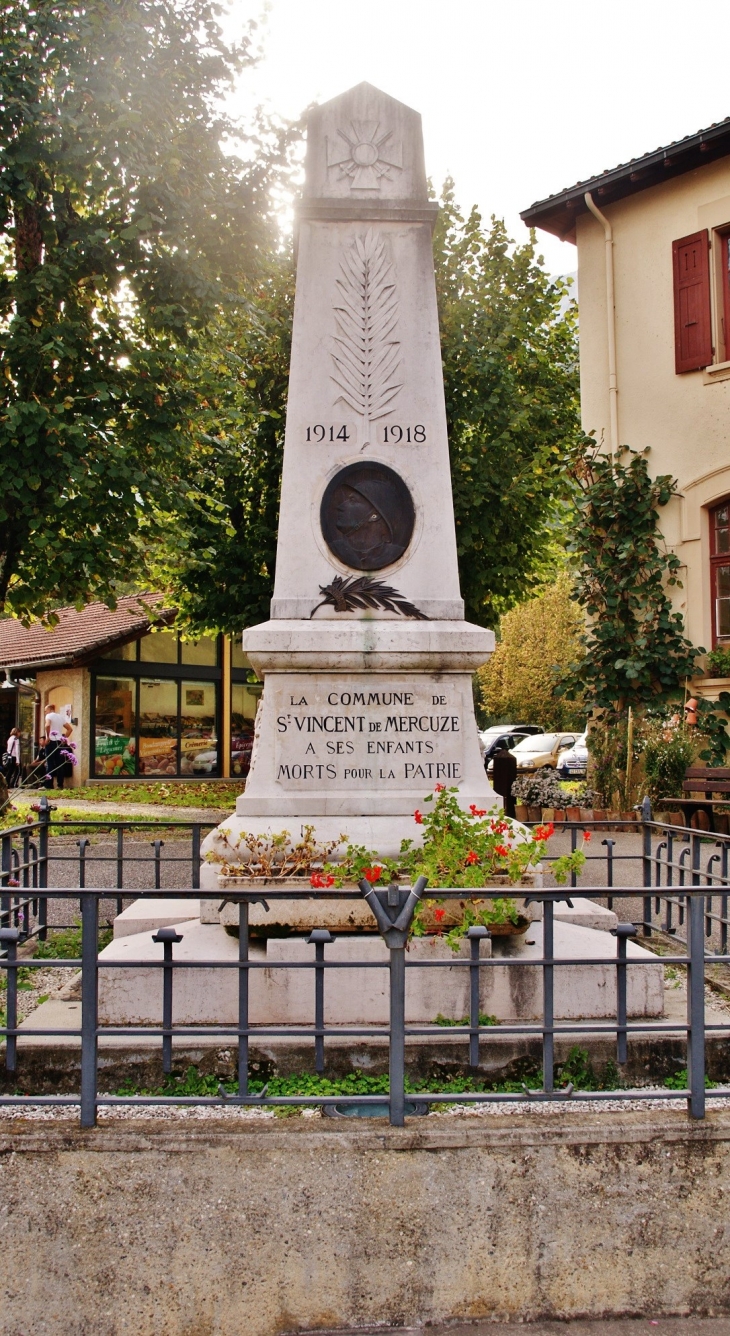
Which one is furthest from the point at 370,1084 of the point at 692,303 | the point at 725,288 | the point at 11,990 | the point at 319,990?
the point at 725,288

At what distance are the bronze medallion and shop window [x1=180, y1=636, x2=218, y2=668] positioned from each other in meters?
22.8

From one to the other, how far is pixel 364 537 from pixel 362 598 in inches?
13.9

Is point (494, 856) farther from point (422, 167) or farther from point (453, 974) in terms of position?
point (422, 167)

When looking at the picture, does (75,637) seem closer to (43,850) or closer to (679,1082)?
(43,850)

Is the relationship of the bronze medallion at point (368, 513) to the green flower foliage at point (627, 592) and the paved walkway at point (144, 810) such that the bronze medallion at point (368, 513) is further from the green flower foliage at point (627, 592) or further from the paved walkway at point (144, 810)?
the paved walkway at point (144, 810)

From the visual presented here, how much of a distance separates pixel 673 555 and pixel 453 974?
1099 centimetres

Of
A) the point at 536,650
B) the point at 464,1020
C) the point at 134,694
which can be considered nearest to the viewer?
the point at 464,1020

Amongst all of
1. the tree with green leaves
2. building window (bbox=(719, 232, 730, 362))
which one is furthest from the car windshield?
the tree with green leaves

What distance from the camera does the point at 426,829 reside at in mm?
4754

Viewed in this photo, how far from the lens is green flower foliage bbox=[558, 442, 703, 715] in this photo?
14.0 metres

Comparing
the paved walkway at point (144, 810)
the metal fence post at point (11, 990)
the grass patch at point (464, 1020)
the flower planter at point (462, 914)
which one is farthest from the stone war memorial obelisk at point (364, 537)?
the paved walkway at point (144, 810)

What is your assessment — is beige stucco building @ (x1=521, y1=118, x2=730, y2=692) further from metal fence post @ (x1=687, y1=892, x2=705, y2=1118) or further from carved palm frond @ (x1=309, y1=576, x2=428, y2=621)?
metal fence post @ (x1=687, y1=892, x2=705, y2=1118)

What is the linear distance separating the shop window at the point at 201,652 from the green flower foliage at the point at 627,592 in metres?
15.2

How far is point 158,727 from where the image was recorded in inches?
1088
